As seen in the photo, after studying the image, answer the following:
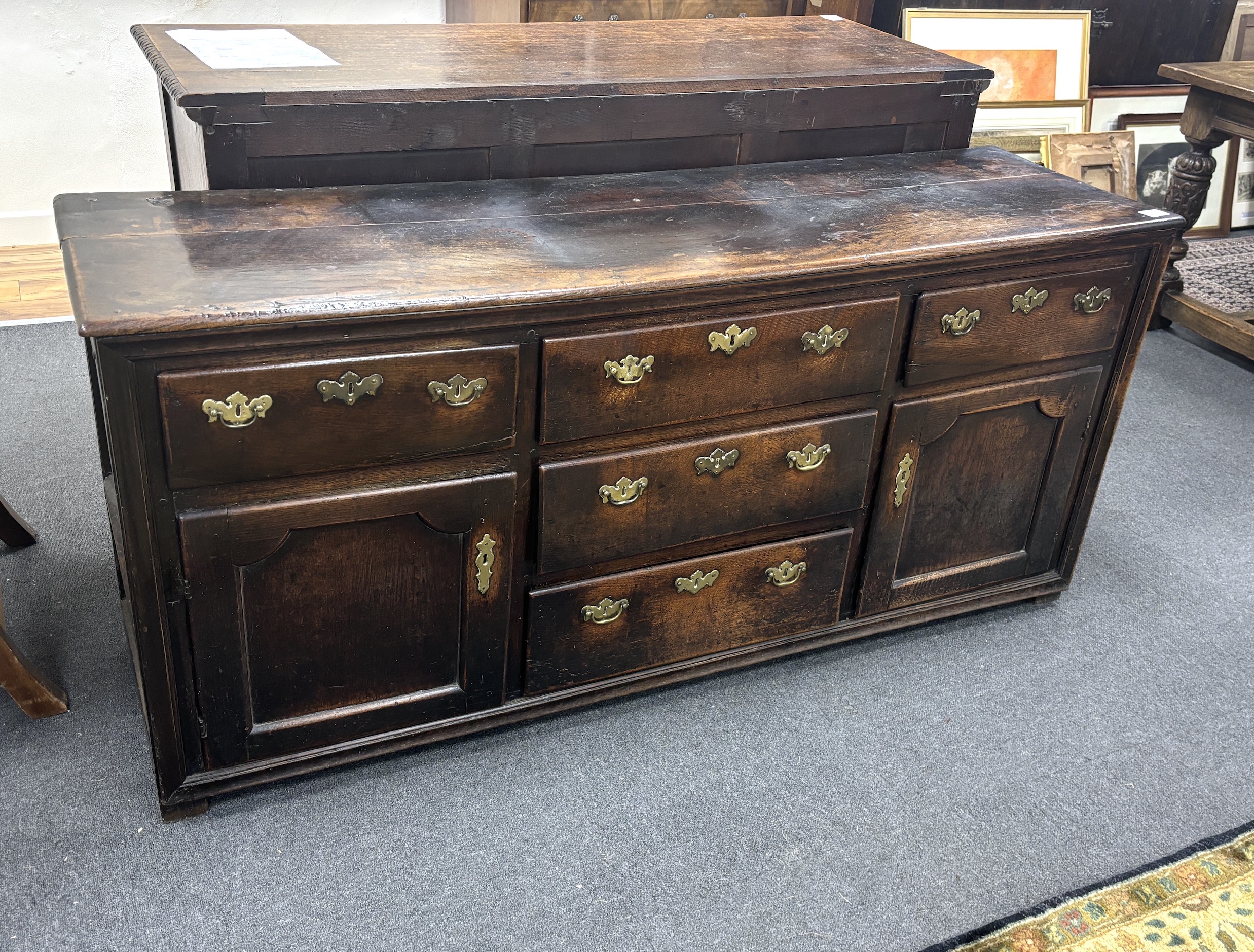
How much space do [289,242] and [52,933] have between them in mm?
1032

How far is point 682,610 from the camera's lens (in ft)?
6.50

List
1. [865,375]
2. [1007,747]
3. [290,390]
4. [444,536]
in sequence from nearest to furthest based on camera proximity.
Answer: [290,390] < [444,536] < [865,375] < [1007,747]

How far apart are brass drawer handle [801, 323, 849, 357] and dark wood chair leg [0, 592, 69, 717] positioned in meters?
1.38

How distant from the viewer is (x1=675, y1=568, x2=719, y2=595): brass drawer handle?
194 centimetres

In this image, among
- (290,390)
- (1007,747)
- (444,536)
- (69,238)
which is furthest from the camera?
(1007,747)

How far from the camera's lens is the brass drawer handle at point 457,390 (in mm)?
1562

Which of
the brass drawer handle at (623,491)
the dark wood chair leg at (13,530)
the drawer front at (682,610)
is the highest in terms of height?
the brass drawer handle at (623,491)

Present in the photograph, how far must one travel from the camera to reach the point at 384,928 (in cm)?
162

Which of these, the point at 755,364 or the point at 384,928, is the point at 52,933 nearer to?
the point at 384,928

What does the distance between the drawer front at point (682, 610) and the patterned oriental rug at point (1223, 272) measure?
2.39 metres

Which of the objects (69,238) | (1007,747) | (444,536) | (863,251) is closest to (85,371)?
(69,238)

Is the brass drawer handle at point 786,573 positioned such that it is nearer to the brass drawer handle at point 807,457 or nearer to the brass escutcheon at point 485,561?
the brass drawer handle at point 807,457

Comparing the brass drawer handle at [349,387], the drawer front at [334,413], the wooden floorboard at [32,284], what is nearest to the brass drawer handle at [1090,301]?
the drawer front at [334,413]

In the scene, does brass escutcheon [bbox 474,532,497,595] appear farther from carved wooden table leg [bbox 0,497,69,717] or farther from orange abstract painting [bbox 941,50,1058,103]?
orange abstract painting [bbox 941,50,1058,103]
